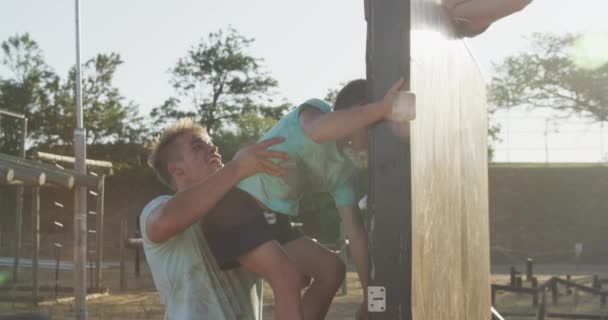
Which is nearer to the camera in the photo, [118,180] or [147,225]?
[147,225]

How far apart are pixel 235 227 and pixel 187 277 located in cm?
17

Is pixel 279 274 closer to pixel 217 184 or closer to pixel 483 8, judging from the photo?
pixel 217 184

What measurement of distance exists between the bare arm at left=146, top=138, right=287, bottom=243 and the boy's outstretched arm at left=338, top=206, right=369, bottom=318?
44cm

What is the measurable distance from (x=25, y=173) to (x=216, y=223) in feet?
32.4

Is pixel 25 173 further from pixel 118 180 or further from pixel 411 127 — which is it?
pixel 118 180

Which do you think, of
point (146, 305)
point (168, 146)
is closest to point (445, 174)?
point (168, 146)

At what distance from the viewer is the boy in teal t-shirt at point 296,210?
254cm

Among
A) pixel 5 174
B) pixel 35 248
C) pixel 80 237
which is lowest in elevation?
pixel 35 248

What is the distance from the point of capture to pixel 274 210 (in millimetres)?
2705

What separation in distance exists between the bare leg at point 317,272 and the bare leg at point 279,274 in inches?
8.1

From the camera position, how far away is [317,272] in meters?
2.80

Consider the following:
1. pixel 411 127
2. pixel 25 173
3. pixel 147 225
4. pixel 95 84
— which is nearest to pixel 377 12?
pixel 411 127

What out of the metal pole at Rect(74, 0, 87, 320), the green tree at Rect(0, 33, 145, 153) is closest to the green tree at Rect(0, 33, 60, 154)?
the green tree at Rect(0, 33, 145, 153)

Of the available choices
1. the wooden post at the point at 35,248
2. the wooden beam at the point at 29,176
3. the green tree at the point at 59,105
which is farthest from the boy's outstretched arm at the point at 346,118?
the green tree at the point at 59,105
